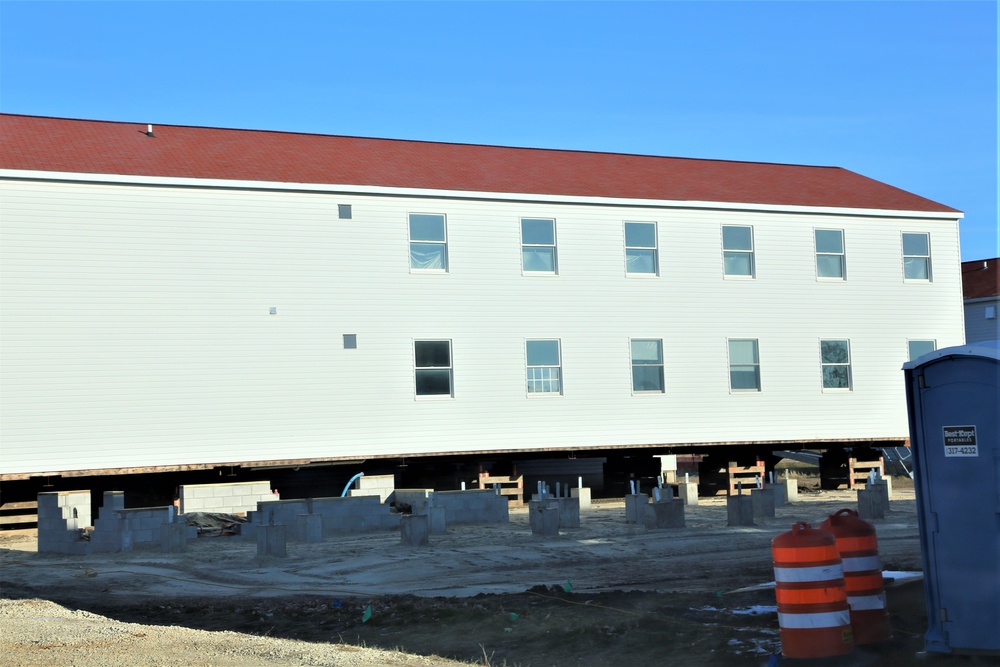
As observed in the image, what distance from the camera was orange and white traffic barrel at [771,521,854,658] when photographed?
28.3 feet

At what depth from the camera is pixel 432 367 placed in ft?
79.9

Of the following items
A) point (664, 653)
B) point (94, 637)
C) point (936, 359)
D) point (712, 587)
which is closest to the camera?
point (936, 359)

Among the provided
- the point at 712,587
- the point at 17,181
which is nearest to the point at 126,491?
the point at 17,181

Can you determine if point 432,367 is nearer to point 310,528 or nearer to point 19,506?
point 310,528

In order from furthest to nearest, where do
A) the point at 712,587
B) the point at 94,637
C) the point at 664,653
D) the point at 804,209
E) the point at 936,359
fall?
the point at 804,209 < the point at 712,587 < the point at 94,637 < the point at 664,653 < the point at 936,359

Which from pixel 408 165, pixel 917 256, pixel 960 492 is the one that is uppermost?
pixel 408 165

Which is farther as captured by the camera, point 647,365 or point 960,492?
point 647,365

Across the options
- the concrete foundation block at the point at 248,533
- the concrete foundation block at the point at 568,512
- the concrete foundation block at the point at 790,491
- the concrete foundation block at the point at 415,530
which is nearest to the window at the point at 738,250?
the concrete foundation block at the point at 790,491

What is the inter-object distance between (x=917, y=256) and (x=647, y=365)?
8452 millimetres

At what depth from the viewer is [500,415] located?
24688 millimetres

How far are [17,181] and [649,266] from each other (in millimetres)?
14173

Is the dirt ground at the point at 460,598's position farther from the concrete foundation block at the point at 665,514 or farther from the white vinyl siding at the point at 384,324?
the white vinyl siding at the point at 384,324

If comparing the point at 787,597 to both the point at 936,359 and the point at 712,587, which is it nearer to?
the point at 936,359

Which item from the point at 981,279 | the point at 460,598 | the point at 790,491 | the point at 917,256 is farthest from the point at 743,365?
the point at 981,279
